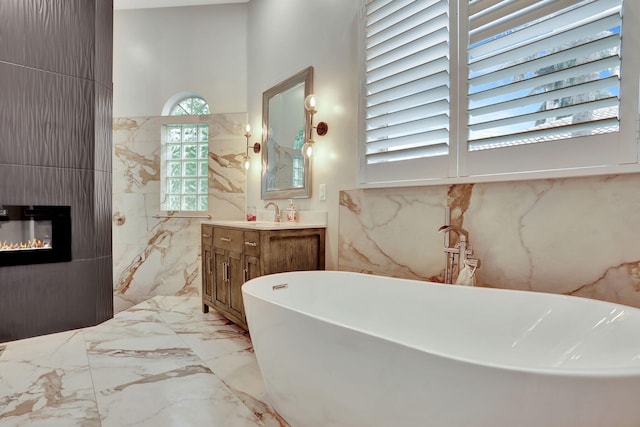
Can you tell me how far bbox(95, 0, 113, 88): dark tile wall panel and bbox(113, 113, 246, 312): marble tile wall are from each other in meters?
1.00

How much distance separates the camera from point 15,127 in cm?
260

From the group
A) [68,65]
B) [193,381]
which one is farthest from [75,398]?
[68,65]

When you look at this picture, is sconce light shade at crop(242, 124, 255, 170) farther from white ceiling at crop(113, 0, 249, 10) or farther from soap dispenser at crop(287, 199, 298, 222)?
white ceiling at crop(113, 0, 249, 10)

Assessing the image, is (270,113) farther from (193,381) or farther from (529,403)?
(529,403)

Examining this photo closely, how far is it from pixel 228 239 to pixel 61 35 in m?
2.02

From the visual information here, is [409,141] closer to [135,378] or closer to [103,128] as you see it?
[135,378]

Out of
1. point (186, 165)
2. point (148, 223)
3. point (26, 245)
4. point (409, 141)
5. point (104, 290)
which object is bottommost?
point (104, 290)

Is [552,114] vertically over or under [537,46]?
under

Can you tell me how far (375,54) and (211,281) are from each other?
7.39 ft

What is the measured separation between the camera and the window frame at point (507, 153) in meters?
1.32

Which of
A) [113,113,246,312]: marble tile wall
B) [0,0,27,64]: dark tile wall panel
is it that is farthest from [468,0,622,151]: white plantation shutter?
[0,0,27,64]: dark tile wall panel

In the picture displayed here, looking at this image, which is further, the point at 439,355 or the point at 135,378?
the point at 135,378

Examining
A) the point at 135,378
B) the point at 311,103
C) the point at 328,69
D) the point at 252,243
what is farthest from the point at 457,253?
the point at 135,378

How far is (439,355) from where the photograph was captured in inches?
35.9
